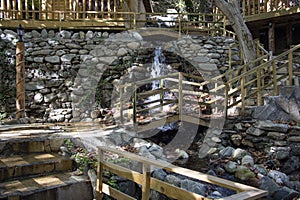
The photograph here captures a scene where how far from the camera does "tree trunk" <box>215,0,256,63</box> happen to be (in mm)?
8938

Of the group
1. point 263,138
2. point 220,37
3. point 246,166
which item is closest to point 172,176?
point 246,166

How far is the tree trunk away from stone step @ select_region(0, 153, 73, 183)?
6126 millimetres

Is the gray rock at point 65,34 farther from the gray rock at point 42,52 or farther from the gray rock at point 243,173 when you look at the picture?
the gray rock at point 243,173

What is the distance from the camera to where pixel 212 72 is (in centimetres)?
1084

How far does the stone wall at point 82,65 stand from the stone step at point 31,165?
4.36 meters

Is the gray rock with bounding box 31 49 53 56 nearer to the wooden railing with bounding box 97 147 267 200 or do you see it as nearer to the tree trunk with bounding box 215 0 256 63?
the tree trunk with bounding box 215 0 256 63

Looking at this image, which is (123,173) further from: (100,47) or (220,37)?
(220,37)

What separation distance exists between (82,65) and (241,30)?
5.17 meters

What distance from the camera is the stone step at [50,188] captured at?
4.00 m

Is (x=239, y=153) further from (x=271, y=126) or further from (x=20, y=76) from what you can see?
(x=20, y=76)

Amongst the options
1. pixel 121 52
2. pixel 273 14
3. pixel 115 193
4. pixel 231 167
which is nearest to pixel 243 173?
pixel 231 167

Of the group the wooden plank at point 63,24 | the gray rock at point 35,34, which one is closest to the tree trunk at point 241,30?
the wooden plank at point 63,24

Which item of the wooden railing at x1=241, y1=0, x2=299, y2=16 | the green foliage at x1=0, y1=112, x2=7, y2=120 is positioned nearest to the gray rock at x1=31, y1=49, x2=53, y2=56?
the green foliage at x1=0, y1=112, x2=7, y2=120

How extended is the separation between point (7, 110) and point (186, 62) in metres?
6.16
